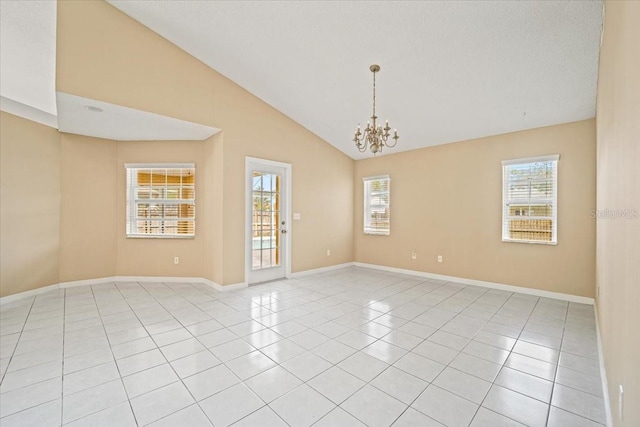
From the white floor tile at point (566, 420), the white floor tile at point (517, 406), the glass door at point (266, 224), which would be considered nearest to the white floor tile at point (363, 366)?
the white floor tile at point (517, 406)

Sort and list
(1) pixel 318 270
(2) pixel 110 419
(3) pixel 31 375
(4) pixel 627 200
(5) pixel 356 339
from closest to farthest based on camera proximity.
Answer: (4) pixel 627 200 → (2) pixel 110 419 → (3) pixel 31 375 → (5) pixel 356 339 → (1) pixel 318 270

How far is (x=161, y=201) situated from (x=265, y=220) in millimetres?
1952

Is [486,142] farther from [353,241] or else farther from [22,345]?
[22,345]

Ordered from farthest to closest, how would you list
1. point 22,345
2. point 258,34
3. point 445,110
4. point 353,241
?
1. point 353,241
2. point 445,110
3. point 258,34
4. point 22,345

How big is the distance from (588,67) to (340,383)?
13.6ft

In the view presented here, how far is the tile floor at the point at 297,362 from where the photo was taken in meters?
1.82

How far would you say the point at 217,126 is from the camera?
14.5ft

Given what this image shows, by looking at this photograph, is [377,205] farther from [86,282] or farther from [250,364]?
[86,282]

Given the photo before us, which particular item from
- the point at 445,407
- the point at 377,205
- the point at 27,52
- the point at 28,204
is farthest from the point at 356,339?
the point at 28,204

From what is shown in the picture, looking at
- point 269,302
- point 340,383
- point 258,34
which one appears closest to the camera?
point 340,383

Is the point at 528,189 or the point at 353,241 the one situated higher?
the point at 528,189

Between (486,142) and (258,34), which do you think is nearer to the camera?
(258,34)

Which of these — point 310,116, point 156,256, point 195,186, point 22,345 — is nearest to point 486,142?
point 310,116

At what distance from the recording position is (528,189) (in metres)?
4.46
